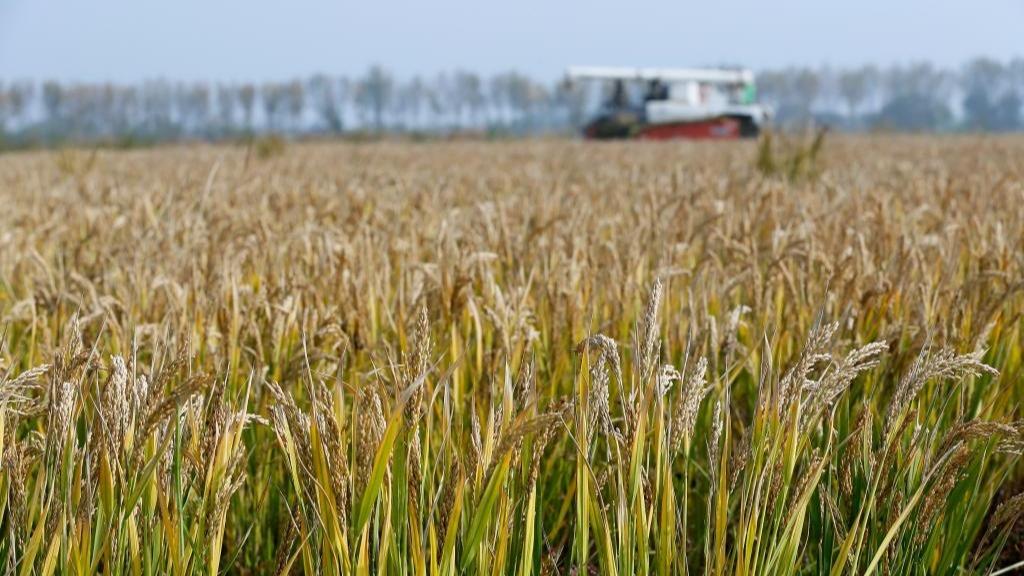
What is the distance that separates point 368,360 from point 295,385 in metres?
0.19

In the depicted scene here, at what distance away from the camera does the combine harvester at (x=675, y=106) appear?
87.9ft

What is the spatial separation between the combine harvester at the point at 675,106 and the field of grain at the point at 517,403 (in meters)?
23.2

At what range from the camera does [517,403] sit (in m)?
1.38

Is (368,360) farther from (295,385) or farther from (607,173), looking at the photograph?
(607,173)

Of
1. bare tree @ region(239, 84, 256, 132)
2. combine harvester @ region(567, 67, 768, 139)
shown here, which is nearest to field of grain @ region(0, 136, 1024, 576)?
combine harvester @ region(567, 67, 768, 139)

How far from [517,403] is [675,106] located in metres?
29.8

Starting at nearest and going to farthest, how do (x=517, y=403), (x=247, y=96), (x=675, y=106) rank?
(x=517, y=403)
(x=675, y=106)
(x=247, y=96)

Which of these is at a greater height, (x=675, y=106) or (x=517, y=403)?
(x=675, y=106)

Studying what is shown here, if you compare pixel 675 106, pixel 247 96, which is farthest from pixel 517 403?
pixel 247 96

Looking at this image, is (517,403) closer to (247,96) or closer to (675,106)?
(675,106)

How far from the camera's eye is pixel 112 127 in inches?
3516

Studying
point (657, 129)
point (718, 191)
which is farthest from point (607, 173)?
point (657, 129)

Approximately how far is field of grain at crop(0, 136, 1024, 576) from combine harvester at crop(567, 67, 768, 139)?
23.2 m

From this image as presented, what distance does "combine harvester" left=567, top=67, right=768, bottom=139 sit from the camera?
26781 millimetres
